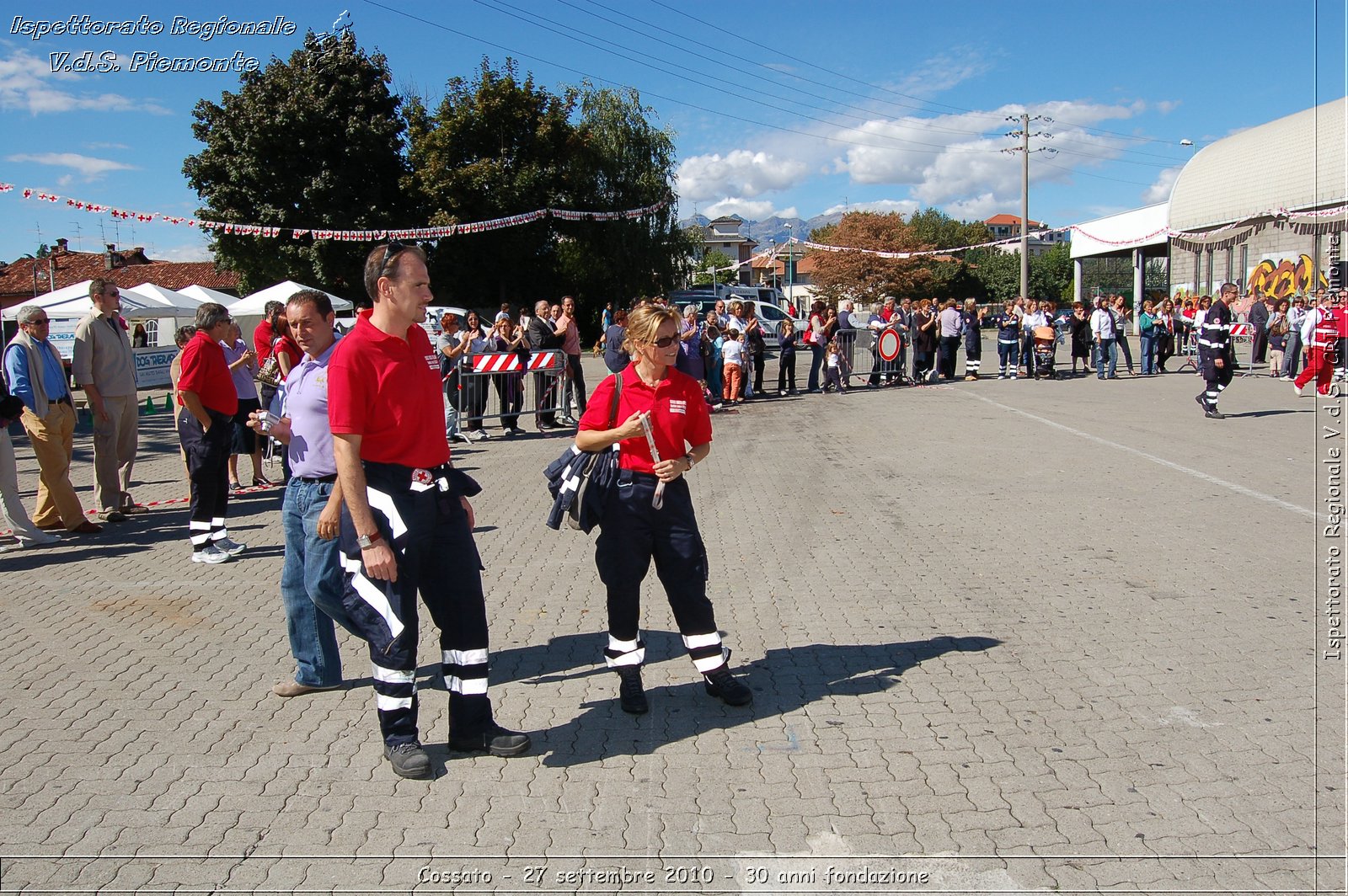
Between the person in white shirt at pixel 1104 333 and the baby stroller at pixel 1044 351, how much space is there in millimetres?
901

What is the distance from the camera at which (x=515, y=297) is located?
4034cm

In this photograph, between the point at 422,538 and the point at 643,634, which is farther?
the point at 643,634

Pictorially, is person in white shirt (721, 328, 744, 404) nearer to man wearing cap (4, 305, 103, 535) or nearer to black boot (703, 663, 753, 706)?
man wearing cap (4, 305, 103, 535)

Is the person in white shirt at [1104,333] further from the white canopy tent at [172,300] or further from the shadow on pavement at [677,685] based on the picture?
the white canopy tent at [172,300]

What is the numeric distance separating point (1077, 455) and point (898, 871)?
9248mm

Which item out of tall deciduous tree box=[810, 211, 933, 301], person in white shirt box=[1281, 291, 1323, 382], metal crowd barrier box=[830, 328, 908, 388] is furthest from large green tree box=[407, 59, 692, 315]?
tall deciduous tree box=[810, 211, 933, 301]

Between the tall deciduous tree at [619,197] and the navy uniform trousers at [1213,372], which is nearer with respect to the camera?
the navy uniform trousers at [1213,372]

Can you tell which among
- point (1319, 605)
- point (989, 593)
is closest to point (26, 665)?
point (989, 593)

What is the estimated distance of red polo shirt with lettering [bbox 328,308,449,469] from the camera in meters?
3.54

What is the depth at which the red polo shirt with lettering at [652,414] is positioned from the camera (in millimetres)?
4387

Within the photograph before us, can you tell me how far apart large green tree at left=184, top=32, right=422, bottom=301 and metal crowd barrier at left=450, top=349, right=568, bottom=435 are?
23013 millimetres

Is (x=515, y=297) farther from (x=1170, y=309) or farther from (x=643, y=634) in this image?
(x=643, y=634)

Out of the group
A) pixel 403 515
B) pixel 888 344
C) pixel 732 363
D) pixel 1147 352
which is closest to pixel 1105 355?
pixel 1147 352

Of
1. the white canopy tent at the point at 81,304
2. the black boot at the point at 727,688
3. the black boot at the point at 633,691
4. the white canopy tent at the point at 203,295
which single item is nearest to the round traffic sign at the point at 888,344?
the white canopy tent at the point at 81,304
